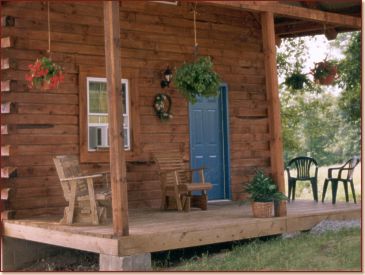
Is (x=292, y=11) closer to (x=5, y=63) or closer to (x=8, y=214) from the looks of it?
(x=5, y=63)

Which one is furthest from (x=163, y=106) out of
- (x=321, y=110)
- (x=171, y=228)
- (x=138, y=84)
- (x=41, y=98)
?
(x=321, y=110)

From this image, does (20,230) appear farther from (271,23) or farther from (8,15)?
(271,23)

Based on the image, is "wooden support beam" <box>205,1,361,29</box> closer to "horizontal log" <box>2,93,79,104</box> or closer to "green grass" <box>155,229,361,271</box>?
"horizontal log" <box>2,93,79,104</box>

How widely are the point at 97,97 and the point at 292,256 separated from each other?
12.6 ft

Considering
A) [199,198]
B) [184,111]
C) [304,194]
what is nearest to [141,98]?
[184,111]

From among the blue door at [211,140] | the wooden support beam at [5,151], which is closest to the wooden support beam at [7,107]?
the wooden support beam at [5,151]

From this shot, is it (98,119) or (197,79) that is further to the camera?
(98,119)

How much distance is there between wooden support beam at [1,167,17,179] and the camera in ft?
30.6

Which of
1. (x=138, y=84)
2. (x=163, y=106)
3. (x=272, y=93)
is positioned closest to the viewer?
(x=272, y=93)

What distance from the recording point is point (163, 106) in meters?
11.0

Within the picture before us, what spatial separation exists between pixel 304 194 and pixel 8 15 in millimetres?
12715

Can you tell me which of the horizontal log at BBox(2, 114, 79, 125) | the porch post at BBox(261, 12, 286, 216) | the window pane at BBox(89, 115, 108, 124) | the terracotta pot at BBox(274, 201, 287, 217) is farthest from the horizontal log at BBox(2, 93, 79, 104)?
the terracotta pot at BBox(274, 201, 287, 217)

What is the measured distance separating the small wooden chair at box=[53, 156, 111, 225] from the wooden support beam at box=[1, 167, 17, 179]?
2.95 ft

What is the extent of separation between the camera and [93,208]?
857 cm
